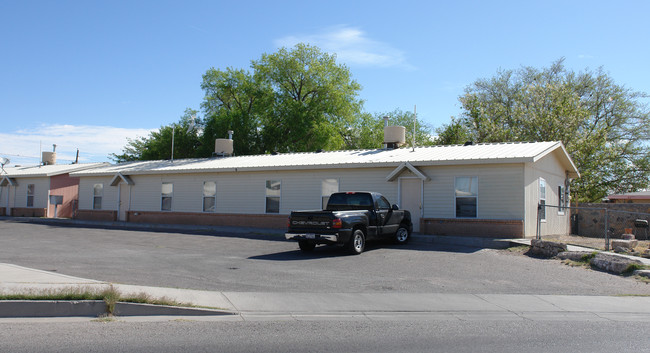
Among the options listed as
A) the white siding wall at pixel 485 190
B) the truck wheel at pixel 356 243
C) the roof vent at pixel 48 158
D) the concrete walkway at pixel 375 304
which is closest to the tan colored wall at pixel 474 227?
the white siding wall at pixel 485 190

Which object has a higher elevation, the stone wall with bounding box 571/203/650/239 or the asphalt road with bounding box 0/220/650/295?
the stone wall with bounding box 571/203/650/239

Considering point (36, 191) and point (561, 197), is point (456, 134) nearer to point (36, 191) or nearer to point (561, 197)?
point (561, 197)

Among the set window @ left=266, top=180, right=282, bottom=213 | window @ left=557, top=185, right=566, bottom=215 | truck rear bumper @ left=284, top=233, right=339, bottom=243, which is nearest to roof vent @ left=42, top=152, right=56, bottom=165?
window @ left=266, top=180, right=282, bottom=213

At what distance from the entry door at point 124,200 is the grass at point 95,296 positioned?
879 inches

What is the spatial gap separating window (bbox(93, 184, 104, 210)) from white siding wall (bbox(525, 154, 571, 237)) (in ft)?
80.0

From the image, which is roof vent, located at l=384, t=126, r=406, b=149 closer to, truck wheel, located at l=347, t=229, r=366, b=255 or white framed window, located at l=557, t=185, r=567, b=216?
white framed window, located at l=557, t=185, r=567, b=216

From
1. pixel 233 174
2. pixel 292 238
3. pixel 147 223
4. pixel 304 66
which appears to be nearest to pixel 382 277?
pixel 292 238

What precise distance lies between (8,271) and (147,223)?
1769 centimetres

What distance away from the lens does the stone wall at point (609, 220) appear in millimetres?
21375

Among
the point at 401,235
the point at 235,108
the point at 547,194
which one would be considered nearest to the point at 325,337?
the point at 401,235

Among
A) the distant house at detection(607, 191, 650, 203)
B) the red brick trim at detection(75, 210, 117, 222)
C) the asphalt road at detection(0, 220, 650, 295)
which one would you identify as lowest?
the asphalt road at detection(0, 220, 650, 295)

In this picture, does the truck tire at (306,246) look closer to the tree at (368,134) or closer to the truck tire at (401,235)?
the truck tire at (401,235)

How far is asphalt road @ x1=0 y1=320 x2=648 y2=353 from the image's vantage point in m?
5.77

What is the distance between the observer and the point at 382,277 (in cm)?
1084
